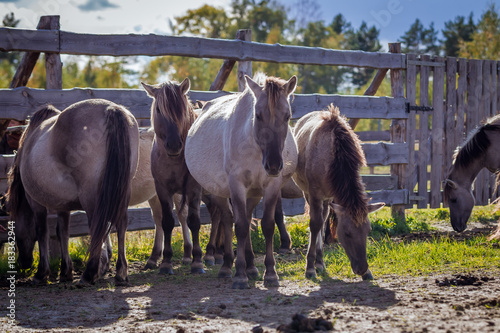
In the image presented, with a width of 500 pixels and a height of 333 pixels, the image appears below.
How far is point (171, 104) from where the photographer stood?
19.7 ft

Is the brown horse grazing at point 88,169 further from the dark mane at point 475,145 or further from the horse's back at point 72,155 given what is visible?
the dark mane at point 475,145

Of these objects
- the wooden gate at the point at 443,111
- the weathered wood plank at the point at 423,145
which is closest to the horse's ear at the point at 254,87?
the wooden gate at the point at 443,111

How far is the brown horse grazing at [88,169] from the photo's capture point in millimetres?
4922

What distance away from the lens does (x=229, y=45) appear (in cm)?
793

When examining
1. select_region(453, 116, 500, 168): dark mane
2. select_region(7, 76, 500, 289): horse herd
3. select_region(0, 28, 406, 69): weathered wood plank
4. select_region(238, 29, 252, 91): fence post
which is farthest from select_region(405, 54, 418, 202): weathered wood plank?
select_region(7, 76, 500, 289): horse herd

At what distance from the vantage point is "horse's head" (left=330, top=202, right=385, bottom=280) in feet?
16.8

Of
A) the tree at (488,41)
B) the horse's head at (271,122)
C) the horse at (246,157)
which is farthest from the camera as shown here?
the tree at (488,41)

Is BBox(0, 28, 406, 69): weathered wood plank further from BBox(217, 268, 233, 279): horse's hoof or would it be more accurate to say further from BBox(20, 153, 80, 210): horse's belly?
BBox(217, 268, 233, 279): horse's hoof

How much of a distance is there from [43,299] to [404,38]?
6023 cm

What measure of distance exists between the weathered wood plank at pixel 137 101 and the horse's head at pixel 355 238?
3.31 metres

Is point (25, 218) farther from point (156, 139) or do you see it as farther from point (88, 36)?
point (88, 36)

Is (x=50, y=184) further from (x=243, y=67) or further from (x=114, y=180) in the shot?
(x=243, y=67)

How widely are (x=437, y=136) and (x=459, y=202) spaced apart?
2.48 meters

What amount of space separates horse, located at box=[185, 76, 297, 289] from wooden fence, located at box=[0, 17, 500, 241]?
1766mm
